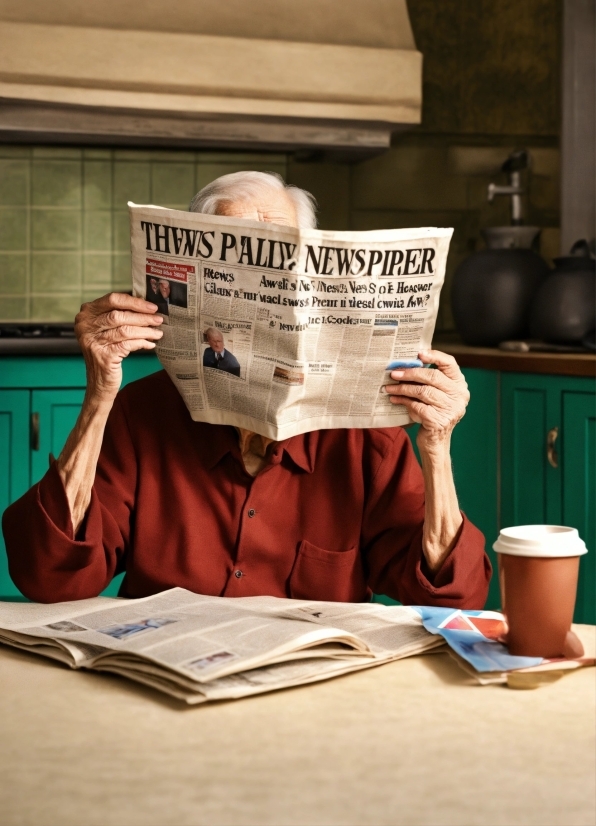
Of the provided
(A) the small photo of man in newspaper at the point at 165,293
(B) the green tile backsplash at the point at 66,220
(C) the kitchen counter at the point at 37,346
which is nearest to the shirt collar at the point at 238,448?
(A) the small photo of man in newspaper at the point at 165,293

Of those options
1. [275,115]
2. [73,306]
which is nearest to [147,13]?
[275,115]

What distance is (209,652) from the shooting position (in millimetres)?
838

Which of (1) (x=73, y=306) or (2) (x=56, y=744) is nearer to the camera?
(2) (x=56, y=744)

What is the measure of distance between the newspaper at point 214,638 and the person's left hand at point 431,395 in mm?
237

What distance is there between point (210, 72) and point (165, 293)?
1.89 m

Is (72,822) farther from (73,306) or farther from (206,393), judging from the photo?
(73,306)

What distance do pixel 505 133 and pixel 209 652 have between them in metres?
3.07

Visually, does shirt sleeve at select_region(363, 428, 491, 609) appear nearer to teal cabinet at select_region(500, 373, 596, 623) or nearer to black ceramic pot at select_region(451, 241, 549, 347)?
teal cabinet at select_region(500, 373, 596, 623)

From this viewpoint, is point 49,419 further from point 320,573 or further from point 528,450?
point 320,573

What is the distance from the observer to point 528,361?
8.46ft

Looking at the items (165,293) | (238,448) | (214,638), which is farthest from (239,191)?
(214,638)

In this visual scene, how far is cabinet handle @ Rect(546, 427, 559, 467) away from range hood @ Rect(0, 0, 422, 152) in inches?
43.5

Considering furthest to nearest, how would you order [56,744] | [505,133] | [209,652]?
[505,133], [209,652], [56,744]

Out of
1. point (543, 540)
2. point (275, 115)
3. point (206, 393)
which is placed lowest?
point (543, 540)
